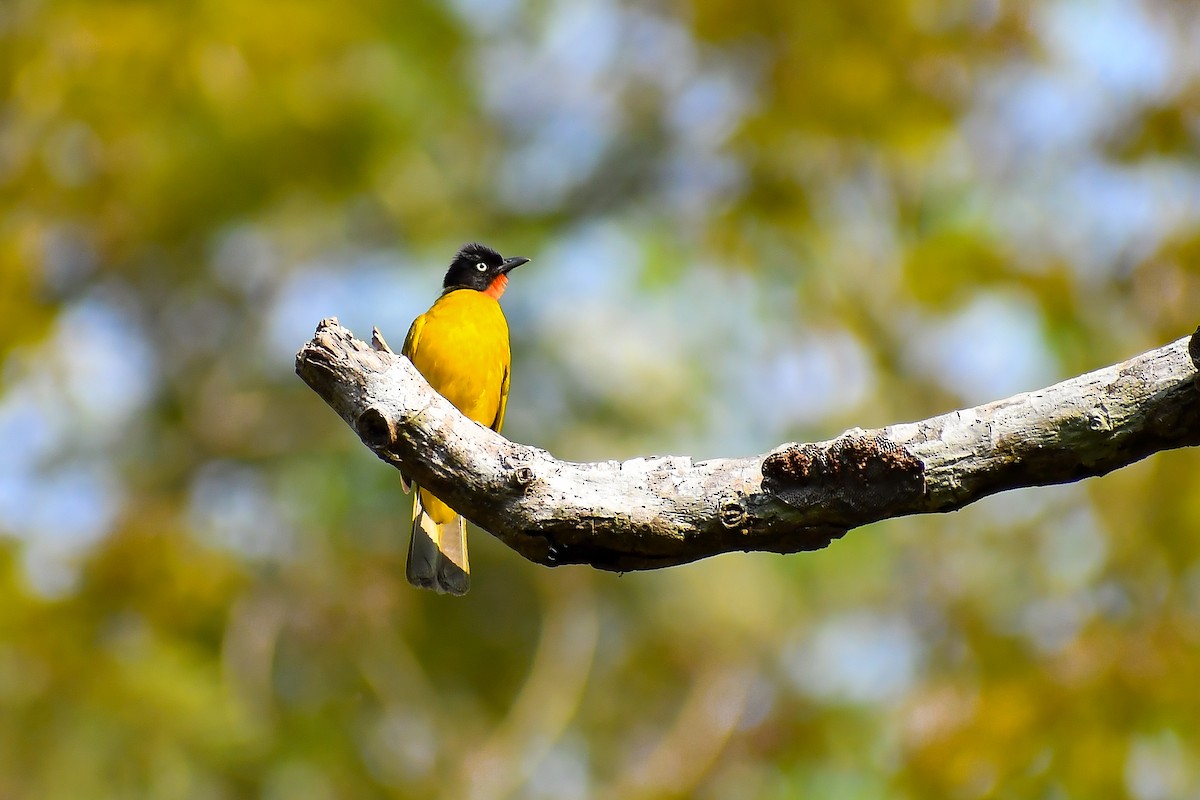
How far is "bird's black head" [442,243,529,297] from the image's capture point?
652 centimetres

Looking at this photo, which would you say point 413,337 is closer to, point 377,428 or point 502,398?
point 502,398

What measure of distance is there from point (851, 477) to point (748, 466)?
0.25 metres

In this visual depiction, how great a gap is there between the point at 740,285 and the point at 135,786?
4.30 meters

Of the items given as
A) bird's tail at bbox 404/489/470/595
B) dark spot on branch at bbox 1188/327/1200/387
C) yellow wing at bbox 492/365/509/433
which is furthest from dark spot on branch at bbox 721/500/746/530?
yellow wing at bbox 492/365/509/433

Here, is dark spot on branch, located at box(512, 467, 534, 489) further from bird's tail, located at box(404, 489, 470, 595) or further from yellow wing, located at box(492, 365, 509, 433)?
yellow wing, located at box(492, 365, 509, 433)

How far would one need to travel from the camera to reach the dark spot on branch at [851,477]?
259 centimetres

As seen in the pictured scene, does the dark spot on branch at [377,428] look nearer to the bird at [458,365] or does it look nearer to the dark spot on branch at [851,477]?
the dark spot on branch at [851,477]

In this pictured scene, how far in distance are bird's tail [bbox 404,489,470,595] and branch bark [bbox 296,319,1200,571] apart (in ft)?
3.90

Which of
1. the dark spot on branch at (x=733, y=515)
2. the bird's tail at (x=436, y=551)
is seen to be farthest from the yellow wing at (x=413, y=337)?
the dark spot on branch at (x=733, y=515)

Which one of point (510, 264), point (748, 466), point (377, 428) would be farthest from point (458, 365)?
point (748, 466)

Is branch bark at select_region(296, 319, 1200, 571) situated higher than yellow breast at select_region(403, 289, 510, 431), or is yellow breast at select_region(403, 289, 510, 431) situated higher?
yellow breast at select_region(403, 289, 510, 431)

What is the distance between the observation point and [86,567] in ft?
25.1

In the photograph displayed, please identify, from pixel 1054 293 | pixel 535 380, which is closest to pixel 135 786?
pixel 535 380

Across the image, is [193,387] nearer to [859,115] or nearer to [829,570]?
[829,570]
